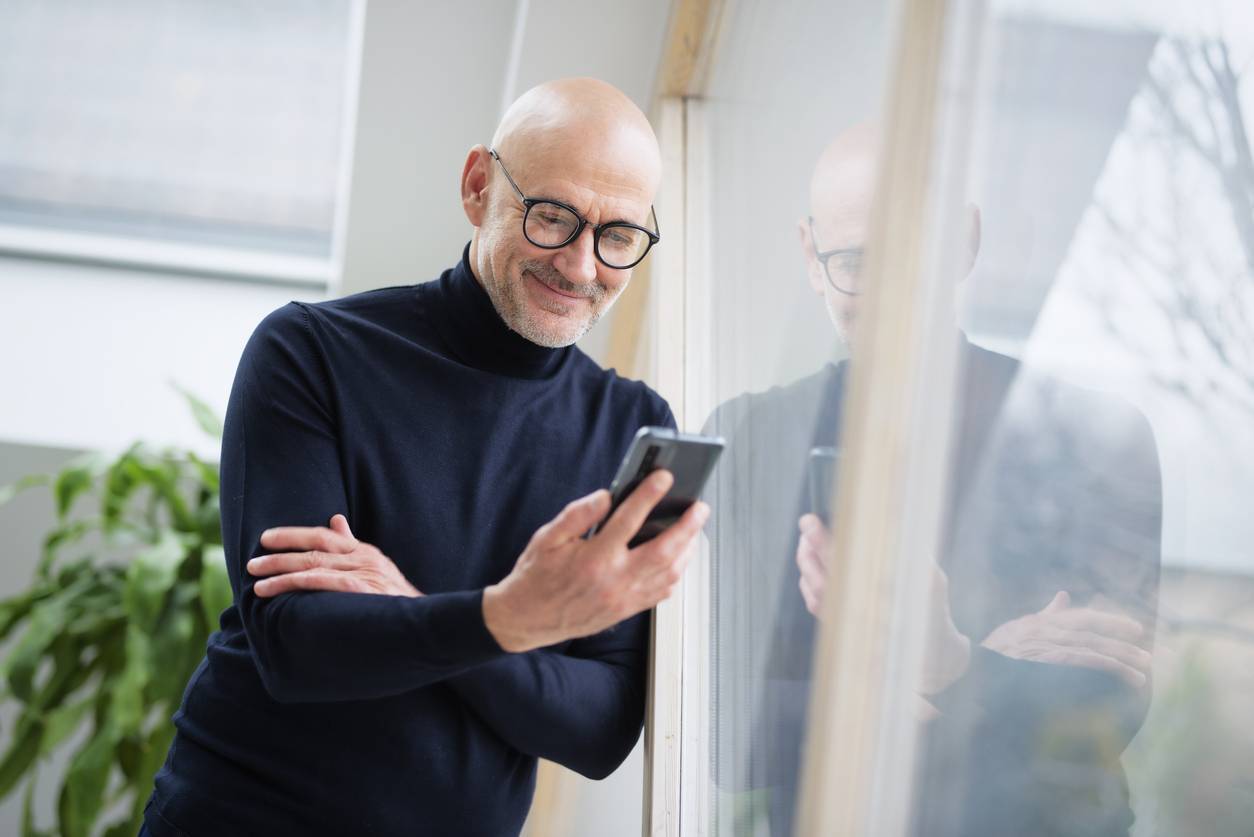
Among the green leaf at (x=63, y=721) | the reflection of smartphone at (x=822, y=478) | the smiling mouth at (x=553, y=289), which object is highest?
the smiling mouth at (x=553, y=289)

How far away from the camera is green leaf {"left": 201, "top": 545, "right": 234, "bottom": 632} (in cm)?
201

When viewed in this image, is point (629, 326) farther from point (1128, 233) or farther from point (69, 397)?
point (69, 397)

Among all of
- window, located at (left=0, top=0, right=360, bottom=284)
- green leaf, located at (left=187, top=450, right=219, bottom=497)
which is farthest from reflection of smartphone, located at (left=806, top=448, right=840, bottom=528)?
window, located at (left=0, top=0, right=360, bottom=284)

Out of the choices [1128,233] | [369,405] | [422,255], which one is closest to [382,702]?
[369,405]

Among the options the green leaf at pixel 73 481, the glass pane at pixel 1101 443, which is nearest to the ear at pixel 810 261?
the glass pane at pixel 1101 443

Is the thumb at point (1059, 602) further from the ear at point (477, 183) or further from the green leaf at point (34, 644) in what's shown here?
the green leaf at point (34, 644)

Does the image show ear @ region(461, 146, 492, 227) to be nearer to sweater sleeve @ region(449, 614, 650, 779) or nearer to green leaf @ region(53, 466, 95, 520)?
sweater sleeve @ region(449, 614, 650, 779)

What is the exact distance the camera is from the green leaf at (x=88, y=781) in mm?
2018

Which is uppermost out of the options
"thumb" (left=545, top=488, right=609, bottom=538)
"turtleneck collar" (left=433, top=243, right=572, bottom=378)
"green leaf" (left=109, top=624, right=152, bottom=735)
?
"turtleneck collar" (left=433, top=243, right=572, bottom=378)

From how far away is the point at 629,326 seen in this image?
2.26 metres

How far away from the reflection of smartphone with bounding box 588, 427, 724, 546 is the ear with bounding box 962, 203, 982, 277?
24 cm

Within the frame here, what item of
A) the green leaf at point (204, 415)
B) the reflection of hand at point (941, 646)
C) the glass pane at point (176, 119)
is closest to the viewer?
the reflection of hand at point (941, 646)

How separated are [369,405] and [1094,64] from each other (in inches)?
31.5

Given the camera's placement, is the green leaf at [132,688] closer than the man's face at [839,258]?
No
